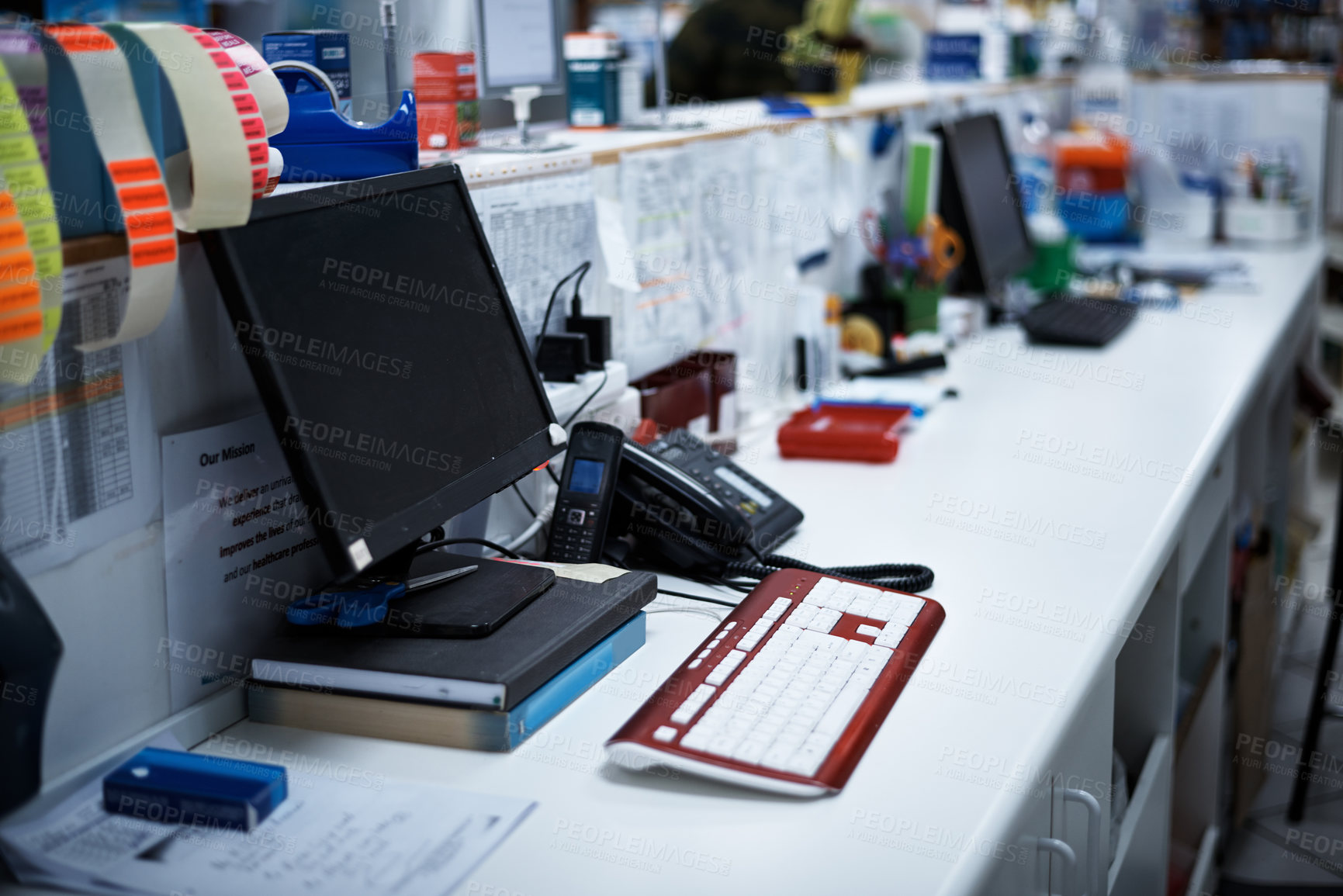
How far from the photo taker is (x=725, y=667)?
3.38 feet

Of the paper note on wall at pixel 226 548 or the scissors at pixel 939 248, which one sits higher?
the scissors at pixel 939 248

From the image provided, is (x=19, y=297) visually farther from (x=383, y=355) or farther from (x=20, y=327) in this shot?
(x=383, y=355)

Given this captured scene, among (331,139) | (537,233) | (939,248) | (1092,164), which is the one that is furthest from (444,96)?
(1092,164)

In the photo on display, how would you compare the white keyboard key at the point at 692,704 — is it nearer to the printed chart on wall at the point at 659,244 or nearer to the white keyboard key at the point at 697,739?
the white keyboard key at the point at 697,739

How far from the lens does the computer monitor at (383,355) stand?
90 centimetres

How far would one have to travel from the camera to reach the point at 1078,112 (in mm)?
3846

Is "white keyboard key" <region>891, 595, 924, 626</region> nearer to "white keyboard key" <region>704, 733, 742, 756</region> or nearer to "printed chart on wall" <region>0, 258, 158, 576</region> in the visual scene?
"white keyboard key" <region>704, 733, 742, 756</region>

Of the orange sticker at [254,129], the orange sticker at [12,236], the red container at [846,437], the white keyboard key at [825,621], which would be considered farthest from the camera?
the red container at [846,437]

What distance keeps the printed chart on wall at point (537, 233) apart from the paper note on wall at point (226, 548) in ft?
1.25

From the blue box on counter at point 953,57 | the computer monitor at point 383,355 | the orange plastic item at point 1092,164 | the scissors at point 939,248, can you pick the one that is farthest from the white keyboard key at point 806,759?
the orange plastic item at point 1092,164

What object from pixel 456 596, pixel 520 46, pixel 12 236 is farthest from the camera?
pixel 520 46

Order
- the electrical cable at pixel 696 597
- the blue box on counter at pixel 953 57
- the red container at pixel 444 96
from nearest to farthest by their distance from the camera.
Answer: the electrical cable at pixel 696 597 < the red container at pixel 444 96 < the blue box on counter at pixel 953 57

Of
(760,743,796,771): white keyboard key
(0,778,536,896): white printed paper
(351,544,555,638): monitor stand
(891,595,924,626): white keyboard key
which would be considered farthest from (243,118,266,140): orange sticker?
(891,595,924,626): white keyboard key

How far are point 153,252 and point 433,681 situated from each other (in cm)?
37
